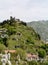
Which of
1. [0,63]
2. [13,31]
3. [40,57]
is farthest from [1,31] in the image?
[0,63]

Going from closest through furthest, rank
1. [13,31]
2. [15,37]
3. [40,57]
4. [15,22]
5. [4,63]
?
[4,63]
[40,57]
[15,37]
[13,31]
[15,22]

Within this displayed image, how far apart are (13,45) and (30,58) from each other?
724 centimetres

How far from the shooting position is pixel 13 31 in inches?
3059

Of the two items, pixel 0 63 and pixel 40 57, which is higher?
pixel 0 63

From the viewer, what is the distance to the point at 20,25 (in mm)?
93625

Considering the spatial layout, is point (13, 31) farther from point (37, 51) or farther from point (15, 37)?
point (37, 51)

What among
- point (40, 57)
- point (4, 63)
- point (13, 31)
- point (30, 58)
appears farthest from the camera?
point (13, 31)

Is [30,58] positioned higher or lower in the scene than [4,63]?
lower

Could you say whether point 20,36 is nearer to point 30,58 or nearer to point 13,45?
point 13,45

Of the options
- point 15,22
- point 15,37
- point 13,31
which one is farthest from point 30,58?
point 15,22

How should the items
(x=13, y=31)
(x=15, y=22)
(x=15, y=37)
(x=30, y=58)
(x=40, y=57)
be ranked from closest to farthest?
1. (x=30, y=58)
2. (x=40, y=57)
3. (x=15, y=37)
4. (x=13, y=31)
5. (x=15, y=22)

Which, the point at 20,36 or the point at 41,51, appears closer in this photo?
the point at 41,51

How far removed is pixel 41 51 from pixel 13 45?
6072 millimetres

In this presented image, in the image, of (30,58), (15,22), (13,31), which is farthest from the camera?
(15,22)
